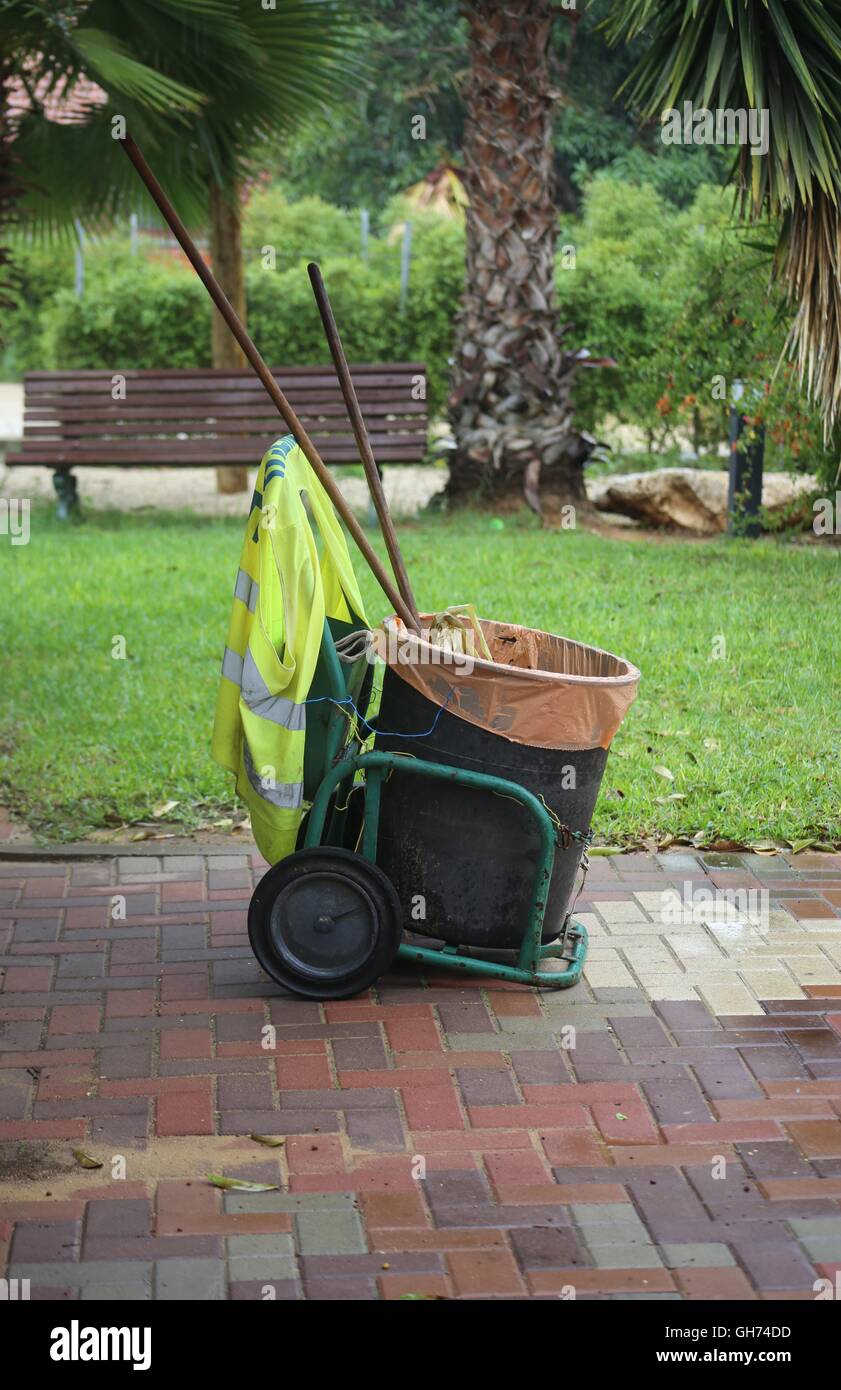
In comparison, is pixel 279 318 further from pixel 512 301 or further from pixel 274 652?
pixel 274 652

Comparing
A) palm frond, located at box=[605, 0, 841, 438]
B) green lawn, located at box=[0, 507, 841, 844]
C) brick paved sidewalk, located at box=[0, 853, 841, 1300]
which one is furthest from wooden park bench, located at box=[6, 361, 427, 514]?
brick paved sidewalk, located at box=[0, 853, 841, 1300]

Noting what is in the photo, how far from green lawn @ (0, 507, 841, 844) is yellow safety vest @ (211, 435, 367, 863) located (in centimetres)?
145

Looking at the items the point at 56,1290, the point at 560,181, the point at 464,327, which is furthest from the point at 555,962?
the point at 560,181

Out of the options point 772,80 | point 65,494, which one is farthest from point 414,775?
point 65,494

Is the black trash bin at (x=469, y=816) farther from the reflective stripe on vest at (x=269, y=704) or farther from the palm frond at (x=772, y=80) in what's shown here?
the palm frond at (x=772, y=80)

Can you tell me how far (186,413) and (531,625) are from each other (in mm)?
4919

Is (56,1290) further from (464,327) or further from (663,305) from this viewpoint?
(663,305)

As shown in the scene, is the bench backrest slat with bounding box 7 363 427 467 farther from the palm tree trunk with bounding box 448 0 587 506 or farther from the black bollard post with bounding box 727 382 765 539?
the black bollard post with bounding box 727 382 765 539

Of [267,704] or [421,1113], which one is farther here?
[267,704]

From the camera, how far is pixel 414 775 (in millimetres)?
3820

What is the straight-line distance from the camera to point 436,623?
411cm

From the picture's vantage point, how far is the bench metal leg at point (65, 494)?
11570mm

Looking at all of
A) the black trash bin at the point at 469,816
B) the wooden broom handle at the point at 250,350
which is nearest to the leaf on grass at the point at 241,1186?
the black trash bin at the point at 469,816

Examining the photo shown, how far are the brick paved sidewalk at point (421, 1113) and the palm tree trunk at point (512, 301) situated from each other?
681 cm
